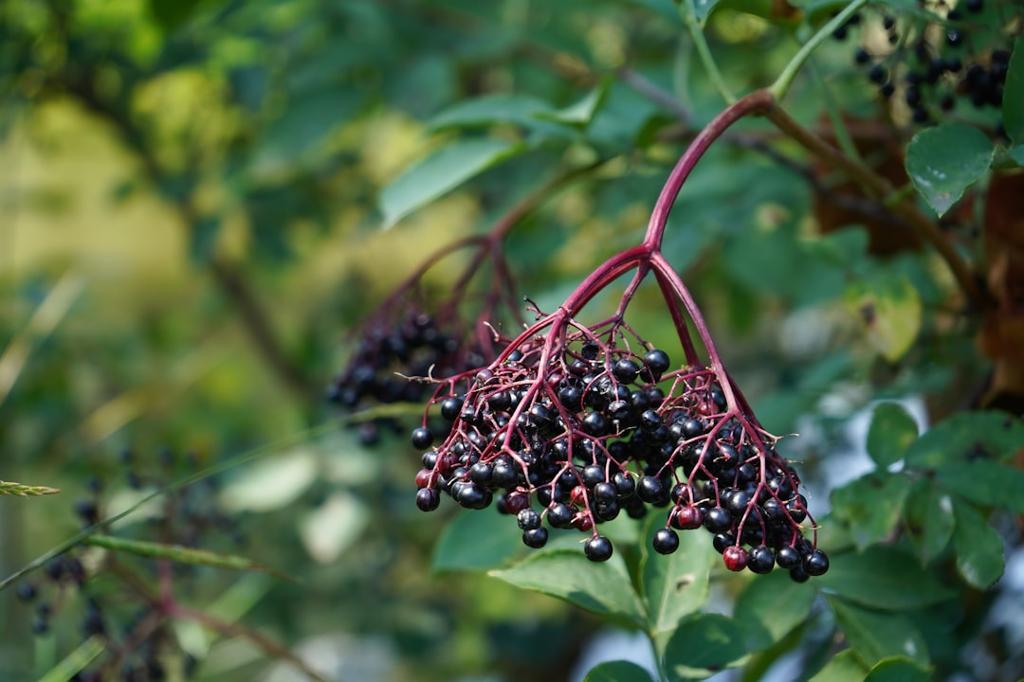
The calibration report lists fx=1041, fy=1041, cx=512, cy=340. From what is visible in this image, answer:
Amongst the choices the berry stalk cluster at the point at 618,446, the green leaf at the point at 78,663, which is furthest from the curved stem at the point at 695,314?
the green leaf at the point at 78,663

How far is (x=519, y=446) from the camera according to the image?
24.3 inches

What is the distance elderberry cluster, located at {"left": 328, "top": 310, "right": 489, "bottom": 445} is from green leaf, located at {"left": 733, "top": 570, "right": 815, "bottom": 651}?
0.31m

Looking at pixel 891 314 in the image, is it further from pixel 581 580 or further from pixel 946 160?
pixel 581 580

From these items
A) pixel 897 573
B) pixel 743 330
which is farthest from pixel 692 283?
pixel 897 573

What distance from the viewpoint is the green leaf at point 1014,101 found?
0.72 meters

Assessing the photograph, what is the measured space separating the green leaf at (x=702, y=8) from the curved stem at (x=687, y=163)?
103 millimetres

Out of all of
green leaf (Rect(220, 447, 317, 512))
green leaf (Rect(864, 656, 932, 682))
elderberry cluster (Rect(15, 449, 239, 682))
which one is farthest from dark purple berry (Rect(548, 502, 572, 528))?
green leaf (Rect(220, 447, 317, 512))

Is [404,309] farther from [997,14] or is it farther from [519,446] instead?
[997,14]

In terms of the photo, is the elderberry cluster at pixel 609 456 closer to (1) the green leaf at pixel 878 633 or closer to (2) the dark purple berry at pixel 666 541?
(2) the dark purple berry at pixel 666 541

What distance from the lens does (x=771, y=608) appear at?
31.5 inches

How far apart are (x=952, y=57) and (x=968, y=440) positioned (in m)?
0.33

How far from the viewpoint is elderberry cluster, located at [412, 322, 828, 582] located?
23.2 inches

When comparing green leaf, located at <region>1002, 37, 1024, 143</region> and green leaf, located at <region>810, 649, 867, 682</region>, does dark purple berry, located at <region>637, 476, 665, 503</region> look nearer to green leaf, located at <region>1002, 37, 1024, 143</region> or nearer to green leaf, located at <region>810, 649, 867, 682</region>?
green leaf, located at <region>810, 649, 867, 682</region>

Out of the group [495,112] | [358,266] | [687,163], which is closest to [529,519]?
[687,163]
